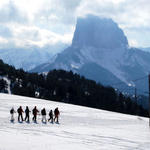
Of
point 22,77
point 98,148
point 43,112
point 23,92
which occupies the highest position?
point 22,77

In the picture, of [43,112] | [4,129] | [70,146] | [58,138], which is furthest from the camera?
[43,112]

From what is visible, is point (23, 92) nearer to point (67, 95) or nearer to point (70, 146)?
point (67, 95)

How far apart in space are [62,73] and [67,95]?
46.2 metres

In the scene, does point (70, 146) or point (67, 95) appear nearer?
point (70, 146)

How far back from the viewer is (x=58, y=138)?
22406mm

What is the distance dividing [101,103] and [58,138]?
4586 inches

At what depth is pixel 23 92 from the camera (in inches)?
4601

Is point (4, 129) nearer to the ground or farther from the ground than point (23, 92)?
nearer to the ground

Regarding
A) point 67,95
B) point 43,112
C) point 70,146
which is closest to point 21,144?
point 70,146

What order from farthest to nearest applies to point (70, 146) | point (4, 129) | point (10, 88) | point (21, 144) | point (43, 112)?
point (10, 88)
point (43, 112)
point (4, 129)
point (70, 146)
point (21, 144)

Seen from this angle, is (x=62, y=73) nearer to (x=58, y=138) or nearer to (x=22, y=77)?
(x=22, y=77)

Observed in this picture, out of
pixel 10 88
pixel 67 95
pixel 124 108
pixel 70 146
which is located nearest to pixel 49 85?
pixel 67 95

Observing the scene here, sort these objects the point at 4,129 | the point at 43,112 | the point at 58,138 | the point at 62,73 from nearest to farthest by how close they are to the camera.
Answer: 1. the point at 58,138
2. the point at 4,129
3. the point at 43,112
4. the point at 62,73

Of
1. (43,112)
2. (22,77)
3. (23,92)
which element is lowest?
(43,112)
